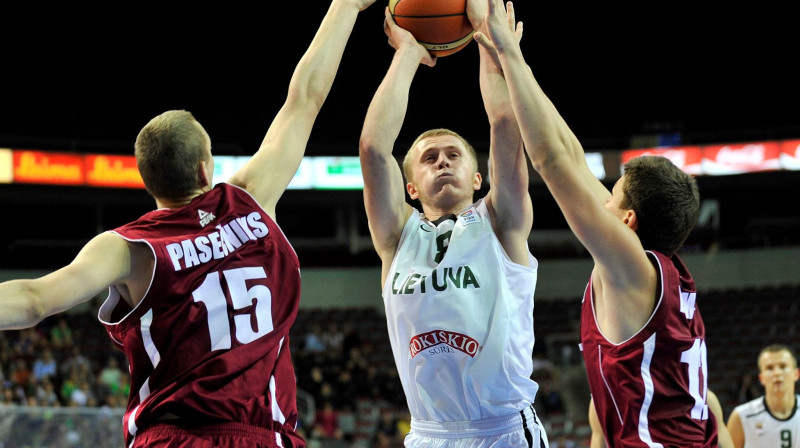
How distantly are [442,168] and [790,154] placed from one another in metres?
19.2

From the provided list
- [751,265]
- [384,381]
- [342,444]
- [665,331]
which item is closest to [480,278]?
[665,331]

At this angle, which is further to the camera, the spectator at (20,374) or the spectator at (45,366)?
the spectator at (45,366)

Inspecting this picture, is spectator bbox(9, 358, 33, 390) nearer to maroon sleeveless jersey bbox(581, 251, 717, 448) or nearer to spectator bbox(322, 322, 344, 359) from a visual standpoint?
spectator bbox(322, 322, 344, 359)

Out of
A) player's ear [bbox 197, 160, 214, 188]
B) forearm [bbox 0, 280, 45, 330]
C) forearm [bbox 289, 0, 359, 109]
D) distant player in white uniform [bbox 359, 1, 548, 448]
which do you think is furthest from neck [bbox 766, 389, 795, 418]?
forearm [bbox 0, 280, 45, 330]

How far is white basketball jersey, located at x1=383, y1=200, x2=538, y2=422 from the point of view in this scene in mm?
3945

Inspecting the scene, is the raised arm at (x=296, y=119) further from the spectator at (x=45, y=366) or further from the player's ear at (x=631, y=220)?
the spectator at (x=45, y=366)

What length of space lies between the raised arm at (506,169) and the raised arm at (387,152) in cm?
41

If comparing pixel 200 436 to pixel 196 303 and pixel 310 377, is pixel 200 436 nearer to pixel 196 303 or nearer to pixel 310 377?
pixel 196 303

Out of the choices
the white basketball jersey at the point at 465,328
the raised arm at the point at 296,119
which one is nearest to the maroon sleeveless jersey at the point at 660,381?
the white basketball jersey at the point at 465,328

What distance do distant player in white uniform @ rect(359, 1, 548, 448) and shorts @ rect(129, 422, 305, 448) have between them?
130 centimetres

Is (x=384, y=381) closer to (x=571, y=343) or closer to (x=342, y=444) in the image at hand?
(x=342, y=444)

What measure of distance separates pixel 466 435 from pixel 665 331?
135 centimetres

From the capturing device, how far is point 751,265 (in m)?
24.0

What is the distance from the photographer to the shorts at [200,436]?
9.12ft
